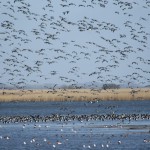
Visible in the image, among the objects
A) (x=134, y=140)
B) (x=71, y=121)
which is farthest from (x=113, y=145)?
(x=71, y=121)

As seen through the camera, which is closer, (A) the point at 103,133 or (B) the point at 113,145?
(B) the point at 113,145

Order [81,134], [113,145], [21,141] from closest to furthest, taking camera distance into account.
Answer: [113,145] → [21,141] → [81,134]

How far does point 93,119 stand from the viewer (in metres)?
113

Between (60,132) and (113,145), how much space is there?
16.2m

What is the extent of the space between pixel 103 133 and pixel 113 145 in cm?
1152

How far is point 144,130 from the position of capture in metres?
86.4

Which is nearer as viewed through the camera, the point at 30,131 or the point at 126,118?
the point at 30,131

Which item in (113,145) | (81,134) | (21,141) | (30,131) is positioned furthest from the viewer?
(30,131)

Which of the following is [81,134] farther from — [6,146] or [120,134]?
[6,146]

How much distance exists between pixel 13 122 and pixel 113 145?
129 ft

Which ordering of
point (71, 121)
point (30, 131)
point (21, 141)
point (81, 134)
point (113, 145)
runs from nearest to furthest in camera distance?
point (113, 145)
point (21, 141)
point (81, 134)
point (30, 131)
point (71, 121)

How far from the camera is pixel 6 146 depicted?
74.8 meters

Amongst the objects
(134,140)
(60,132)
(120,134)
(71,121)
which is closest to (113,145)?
(134,140)

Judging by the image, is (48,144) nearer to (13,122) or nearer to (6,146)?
(6,146)
